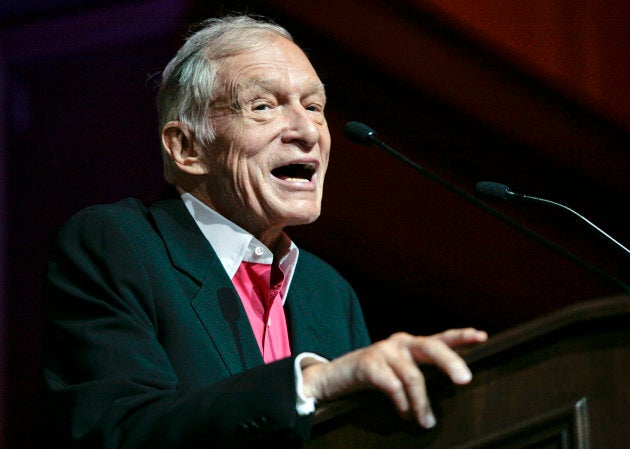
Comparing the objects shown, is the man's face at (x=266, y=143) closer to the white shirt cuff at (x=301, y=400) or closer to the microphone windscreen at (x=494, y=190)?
the microphone windscreen at (x=494, y=190)

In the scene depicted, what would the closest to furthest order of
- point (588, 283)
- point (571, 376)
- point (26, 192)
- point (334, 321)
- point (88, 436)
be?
point (571, 376), point (88, 436), point (334, 321), point (26, 192), point (588, 283)

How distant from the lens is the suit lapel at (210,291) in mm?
1534

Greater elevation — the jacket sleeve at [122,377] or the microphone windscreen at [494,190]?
the microphone windscreen at [494,190]

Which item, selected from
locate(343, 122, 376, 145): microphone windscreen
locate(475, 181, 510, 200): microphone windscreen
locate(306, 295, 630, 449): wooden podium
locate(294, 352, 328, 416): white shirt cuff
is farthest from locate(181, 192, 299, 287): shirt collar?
locate(306, 295, 630, 449): wooden podium

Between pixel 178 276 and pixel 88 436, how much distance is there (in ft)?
1.34

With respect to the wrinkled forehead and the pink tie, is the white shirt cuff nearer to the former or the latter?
the pink tie

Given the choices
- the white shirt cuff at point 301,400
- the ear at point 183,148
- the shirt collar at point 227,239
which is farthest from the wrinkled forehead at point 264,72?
the white shirt cuff at point 301,400

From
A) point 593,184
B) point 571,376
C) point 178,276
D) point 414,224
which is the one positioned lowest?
point 178,276

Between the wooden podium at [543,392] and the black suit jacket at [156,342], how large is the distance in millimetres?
161

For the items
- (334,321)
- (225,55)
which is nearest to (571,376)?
(334,321)

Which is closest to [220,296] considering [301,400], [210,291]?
[210,291]

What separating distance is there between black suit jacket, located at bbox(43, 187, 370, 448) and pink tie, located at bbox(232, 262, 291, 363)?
0.03 meters

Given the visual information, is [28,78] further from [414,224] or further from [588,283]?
[588,283]

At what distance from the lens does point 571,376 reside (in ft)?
3.07
